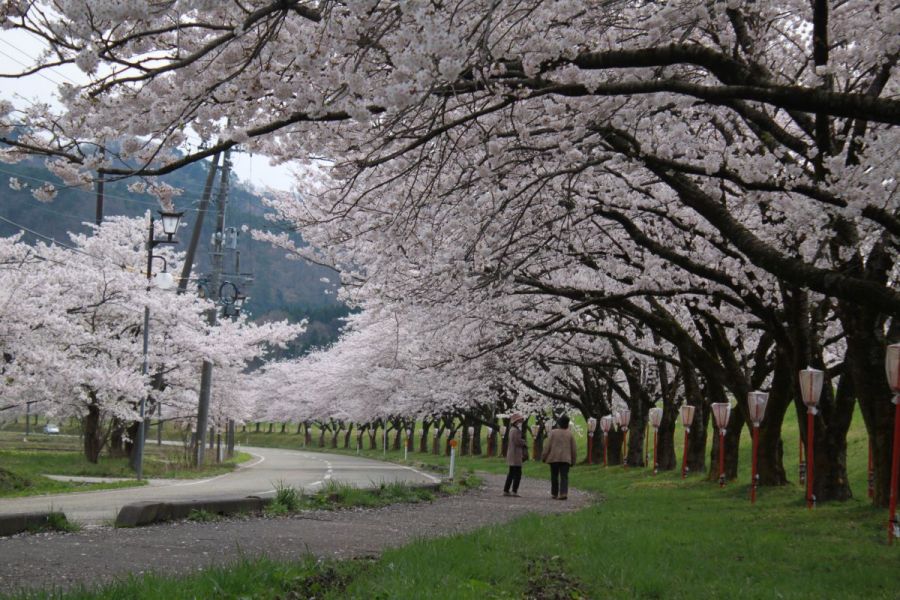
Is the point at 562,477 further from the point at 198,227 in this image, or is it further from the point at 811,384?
the point at 198,227

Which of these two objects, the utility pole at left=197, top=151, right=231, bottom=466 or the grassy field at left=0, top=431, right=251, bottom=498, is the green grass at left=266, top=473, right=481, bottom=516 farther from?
the utility pole at left=197, top=151, right=231, bottom=466

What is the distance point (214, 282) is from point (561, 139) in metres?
20.8

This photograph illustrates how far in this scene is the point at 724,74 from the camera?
6.90m

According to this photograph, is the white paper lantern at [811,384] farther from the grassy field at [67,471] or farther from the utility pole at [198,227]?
the utility pole at [198,227]

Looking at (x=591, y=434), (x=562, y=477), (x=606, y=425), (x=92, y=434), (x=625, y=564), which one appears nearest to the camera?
(x=625, y=564)

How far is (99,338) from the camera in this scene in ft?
90.1

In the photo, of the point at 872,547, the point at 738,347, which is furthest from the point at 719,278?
the point at 738,347

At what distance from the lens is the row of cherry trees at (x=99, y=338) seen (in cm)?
2239

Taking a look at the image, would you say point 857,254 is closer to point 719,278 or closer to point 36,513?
point 719,278

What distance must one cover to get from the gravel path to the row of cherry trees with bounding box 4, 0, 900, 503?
10.0 feet

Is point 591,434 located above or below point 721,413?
below

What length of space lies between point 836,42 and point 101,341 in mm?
23559

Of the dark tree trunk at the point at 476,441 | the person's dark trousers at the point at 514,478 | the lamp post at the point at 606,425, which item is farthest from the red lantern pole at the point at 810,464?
the dark tree trunk at the point at 476,441

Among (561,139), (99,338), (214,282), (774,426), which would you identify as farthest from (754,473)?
(99,338)
